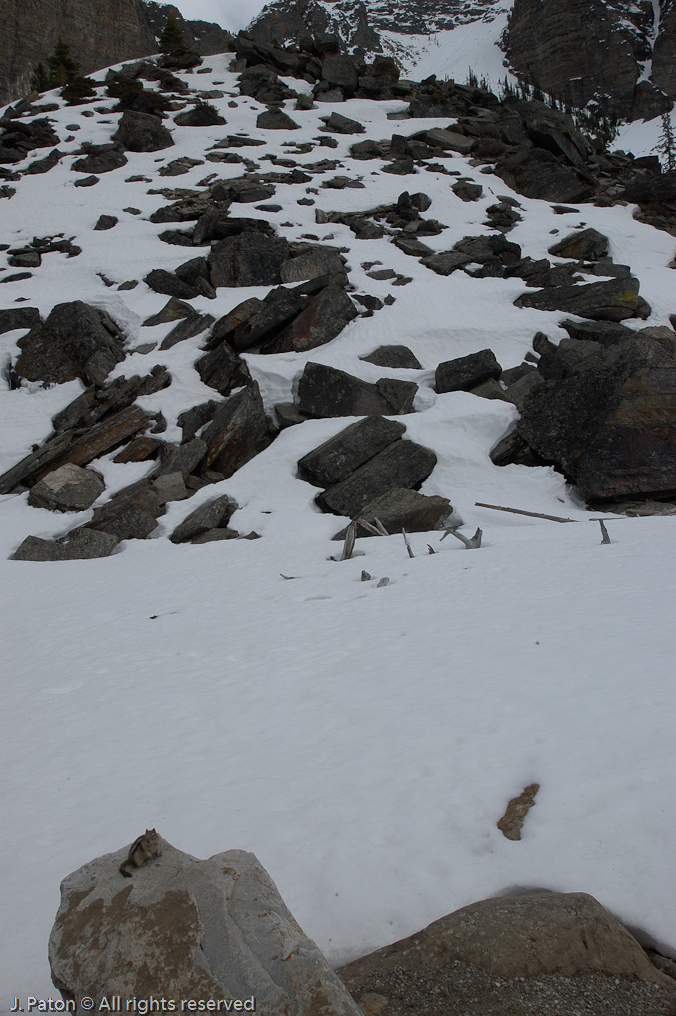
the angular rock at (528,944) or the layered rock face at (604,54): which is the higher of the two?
the layered rock face at (604,54)

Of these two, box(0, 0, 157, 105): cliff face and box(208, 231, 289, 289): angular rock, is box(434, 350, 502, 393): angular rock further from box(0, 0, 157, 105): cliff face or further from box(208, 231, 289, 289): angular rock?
box(0, 0, 157, 105): cliff face

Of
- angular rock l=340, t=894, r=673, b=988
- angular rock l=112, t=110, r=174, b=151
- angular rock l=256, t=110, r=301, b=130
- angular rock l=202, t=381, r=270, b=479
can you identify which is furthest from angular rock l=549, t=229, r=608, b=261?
angular rock l=340, t=894, r=673, b=988

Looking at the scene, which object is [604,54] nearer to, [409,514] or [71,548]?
[409,514]

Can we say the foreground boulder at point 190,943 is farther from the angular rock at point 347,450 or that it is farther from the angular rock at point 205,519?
the angular rock at point 347,450

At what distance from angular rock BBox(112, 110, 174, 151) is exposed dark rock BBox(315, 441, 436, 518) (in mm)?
26770

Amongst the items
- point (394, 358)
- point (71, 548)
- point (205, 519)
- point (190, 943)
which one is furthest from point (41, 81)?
point (190, 943)

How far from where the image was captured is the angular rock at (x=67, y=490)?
12.8 meters

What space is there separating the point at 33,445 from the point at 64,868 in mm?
13845

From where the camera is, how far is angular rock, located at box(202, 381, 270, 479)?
13.8m

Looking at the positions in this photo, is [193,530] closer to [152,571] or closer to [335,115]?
[152,571]

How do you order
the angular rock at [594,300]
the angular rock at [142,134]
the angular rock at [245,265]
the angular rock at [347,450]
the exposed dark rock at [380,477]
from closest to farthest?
the exposed dark rock at [380,477]
the angular rock at [347,450]
the angular rock at [594,300]
the angular rock at [245,265]
the angular rock at [142,134]

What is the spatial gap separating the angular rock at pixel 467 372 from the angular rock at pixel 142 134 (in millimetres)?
24263

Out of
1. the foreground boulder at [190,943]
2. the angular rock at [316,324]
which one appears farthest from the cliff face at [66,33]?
the foreground boulder at [190,943]

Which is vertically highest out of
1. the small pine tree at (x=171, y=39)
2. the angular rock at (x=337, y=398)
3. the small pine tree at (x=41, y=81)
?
the small pine tree at (x=171, y=39)
